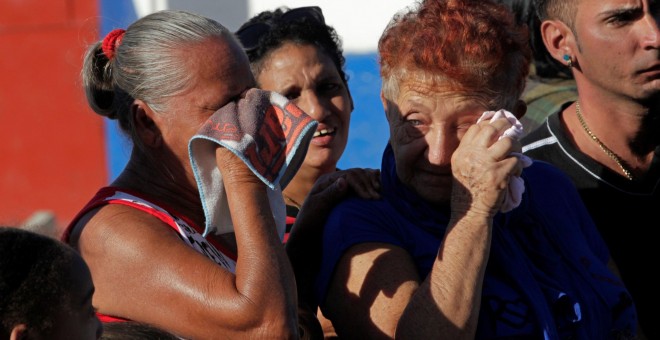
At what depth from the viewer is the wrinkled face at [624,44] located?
334 centimetres

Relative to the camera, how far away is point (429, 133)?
253 cm

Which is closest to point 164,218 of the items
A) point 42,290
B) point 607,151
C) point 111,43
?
point 111,43

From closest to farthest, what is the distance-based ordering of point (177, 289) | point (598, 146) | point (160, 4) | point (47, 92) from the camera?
point (177, 289), point (598, 146), point (160, 4), point (47, 92)

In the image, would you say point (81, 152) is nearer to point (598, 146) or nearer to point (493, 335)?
point (598, 146)

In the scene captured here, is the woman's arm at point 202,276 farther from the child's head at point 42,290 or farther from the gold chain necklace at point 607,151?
the gold chain necklace at point 607,151

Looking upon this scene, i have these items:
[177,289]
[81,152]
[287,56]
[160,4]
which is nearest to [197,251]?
[177,289]

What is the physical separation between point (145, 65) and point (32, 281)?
0.89 meters

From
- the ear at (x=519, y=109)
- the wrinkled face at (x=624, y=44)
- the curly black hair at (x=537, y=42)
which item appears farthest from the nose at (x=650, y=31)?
the ear at (x=519, y=109)

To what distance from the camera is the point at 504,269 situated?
2471mm

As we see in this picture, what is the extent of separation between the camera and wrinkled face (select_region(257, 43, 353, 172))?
11.5 ft

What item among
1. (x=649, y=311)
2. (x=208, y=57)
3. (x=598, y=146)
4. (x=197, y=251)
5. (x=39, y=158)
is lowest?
(x=39, y=158)

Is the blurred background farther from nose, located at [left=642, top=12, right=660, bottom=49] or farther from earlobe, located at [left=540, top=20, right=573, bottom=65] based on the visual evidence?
nose, located at [left=642, top=12, right=660, bottom=49]

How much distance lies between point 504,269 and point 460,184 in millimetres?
264

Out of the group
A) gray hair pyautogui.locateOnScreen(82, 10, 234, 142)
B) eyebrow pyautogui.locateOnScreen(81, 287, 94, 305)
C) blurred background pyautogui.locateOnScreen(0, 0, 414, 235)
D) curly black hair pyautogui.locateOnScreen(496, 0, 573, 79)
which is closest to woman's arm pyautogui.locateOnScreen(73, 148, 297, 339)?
gray hair pyautogui.locateOnScreen(82, 10, 234, 142)
